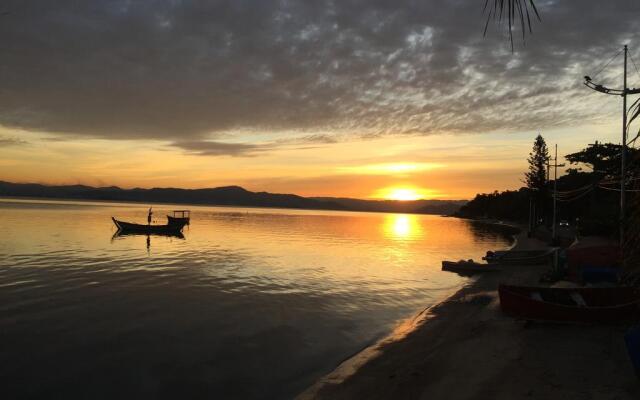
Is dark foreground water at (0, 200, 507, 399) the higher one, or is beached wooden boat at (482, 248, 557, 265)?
beached wooden boat at (482, 248, 557, 265)

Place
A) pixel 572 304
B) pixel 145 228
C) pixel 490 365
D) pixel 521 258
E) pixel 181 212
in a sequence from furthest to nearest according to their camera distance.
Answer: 1. pixel 181 212
2. pixel 145 228
3. pixel 521 258
4. pixel 572 304
5. pixel 490 365

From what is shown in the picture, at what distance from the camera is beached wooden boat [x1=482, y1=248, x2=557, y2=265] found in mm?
35781

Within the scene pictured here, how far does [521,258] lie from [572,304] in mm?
21337

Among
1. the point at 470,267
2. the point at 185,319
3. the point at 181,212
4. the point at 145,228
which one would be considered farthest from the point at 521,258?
the point at 181,212

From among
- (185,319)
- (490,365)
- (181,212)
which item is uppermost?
(181,212)

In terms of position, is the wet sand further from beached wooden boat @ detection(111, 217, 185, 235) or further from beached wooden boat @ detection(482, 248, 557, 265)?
beached wooden boat @ detection(111, 217, 185, 235)

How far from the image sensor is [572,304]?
16.5 metres

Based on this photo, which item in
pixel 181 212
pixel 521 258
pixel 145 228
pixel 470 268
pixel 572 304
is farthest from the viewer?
pixel 181 212

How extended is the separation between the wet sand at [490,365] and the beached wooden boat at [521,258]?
20.4 m

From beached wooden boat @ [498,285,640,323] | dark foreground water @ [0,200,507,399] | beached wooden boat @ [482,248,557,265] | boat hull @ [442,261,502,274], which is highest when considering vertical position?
beached wooden boat @ [498,285,640,323]

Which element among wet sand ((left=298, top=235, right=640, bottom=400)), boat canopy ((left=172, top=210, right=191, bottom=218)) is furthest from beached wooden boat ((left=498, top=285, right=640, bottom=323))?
boat canopy ((left=172, top=210, right=191, bottom=218))

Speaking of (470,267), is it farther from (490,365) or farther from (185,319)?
(185,319)

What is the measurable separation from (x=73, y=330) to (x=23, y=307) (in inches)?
188

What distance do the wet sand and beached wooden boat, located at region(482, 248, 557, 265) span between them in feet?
66.9
